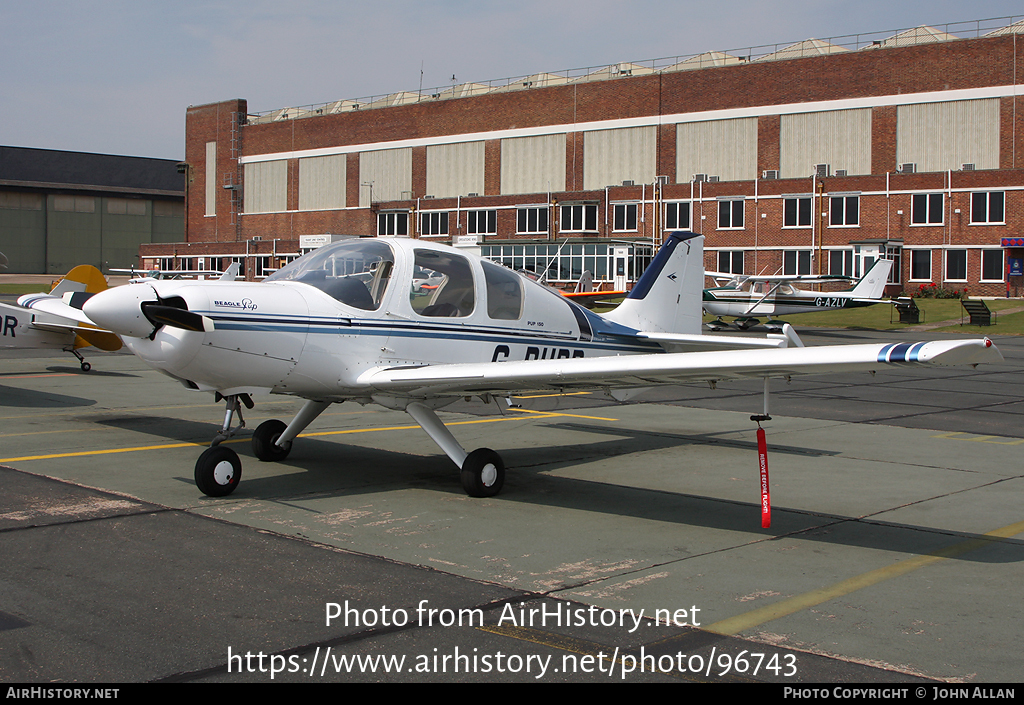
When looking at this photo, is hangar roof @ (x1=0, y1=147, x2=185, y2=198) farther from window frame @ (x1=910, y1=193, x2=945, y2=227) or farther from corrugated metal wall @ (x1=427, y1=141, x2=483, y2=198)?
window frame @ (x1=910, y1=193, x2=945, y2=227)

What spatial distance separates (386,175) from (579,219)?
2089 cm

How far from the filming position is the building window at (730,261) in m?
58.6

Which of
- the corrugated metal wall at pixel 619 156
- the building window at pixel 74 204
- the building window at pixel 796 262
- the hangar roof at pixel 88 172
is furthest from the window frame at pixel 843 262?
the building window at pixel 74 204

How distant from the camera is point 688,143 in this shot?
6297cm

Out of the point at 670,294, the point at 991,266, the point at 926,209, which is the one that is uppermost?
the point at 926,209

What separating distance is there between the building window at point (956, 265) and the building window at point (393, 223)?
39.8 m

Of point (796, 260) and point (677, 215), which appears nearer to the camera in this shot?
point (796, 260)

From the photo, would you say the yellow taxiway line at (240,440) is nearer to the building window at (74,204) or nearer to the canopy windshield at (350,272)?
the canopy windshield at (350,272)

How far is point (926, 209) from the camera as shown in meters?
53.1

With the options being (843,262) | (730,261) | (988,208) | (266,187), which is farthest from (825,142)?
(266,187)

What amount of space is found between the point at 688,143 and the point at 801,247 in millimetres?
11858

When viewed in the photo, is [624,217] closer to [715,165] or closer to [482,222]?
[715,165]

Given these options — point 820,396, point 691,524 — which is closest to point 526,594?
point 691,524

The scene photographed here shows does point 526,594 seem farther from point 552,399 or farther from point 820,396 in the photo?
point 820,396
